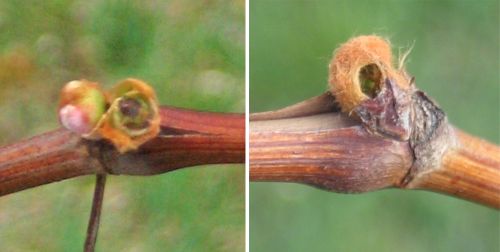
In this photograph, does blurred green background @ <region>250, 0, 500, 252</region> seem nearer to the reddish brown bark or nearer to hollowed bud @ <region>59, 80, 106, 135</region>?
the reddish brown bark

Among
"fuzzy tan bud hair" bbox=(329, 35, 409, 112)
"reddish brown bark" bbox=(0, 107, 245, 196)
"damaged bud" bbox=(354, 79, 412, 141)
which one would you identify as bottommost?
"reddish brown bark" bbox=(0, 107, 245, 196)

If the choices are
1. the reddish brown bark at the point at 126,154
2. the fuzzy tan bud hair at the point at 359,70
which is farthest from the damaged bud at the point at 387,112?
the reddish brown bark at the point at 126,154

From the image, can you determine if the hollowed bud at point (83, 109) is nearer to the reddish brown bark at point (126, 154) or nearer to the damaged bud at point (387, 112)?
the reddish brown bark at point (126, 154)

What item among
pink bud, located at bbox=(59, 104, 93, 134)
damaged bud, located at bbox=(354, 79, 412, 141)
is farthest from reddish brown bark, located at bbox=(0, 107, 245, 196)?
damaged bud, located at bbox=(354, 79, 412, 141)

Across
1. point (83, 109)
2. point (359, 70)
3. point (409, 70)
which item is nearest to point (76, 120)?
point (83, 109)

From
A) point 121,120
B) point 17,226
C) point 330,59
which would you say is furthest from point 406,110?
point 17,226

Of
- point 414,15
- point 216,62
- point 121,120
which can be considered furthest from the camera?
point 414,15

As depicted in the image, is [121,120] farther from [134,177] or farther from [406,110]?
[406,110]
